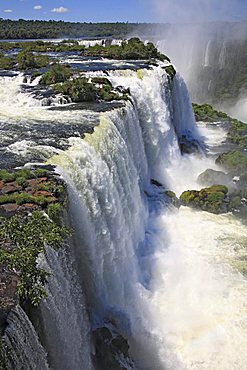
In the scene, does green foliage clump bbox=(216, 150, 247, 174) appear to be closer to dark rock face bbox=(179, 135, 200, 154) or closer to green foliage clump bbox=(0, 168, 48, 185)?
dark rock face bbox=(179, 135, 200, 154)

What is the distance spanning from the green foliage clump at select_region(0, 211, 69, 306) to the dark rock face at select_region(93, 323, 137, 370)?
11.6ft

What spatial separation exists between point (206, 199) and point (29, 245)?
1370 centimetres

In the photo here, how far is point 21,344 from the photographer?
6.13 m

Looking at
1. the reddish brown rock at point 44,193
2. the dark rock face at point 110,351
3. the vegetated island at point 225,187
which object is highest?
the reddish brown rock at point 44,193

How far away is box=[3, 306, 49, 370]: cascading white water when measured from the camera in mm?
5816

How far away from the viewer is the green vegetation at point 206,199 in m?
20.2

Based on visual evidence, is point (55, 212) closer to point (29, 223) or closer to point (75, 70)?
point (29, 223)

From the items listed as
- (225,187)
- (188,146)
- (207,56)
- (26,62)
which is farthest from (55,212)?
(207,56)

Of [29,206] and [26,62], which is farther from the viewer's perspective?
[26,62]

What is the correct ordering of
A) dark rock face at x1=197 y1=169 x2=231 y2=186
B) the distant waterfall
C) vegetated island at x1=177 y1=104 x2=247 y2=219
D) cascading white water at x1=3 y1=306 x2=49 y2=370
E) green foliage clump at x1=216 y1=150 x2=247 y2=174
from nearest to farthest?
cascading white water at x1=3 y1=306 x2=49 y2=370
the distant waterfall
vegetated island at x1=177 y1=104 x2=247 y2=219
dark rock face at x1=197 y1=169 x2=231 y2=186
green foliage clump at x1=216 y1=150 x2=247 y2=174

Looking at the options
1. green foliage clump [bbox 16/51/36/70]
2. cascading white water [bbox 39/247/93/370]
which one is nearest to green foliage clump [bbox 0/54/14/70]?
green foliage clump [bbox 16/51/36/70]

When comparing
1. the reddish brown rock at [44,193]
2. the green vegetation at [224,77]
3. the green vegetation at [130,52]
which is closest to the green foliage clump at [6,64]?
the green vegetation at [130,52]

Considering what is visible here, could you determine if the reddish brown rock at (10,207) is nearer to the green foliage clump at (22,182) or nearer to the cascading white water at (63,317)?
the green foliage clump at (22,182)

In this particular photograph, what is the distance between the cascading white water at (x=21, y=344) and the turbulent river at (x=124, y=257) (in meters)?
0.03
